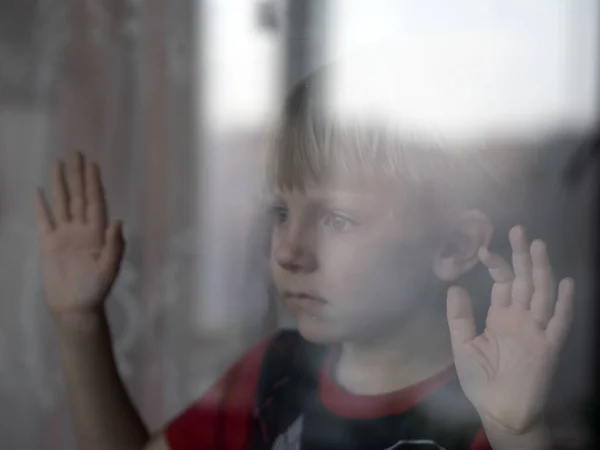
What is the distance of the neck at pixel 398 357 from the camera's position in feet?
1.96

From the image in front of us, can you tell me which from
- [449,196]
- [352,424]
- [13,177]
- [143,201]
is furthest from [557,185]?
[13,177]

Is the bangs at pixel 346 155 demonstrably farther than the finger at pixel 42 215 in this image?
No

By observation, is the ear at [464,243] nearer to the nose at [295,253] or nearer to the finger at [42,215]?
the nose at [295,253]

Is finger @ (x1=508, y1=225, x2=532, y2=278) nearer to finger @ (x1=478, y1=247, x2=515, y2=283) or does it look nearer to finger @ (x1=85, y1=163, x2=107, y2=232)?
finger @ (x1=478, y1=247, x2=515, y2=283)

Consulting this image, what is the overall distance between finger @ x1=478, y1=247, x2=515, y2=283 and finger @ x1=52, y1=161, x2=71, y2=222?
36cm

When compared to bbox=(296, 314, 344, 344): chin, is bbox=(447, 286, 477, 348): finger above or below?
above

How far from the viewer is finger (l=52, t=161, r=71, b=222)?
700 mm

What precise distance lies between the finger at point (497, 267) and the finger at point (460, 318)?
3 centimetres

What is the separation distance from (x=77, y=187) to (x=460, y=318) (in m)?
0.35

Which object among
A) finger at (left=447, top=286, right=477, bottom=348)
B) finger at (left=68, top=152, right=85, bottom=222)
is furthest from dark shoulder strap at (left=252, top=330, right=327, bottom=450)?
finger at (left=68, top=152, right=85, bottom=222)

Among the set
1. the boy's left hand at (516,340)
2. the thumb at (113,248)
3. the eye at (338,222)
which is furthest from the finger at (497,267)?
the thumb at (113,248)

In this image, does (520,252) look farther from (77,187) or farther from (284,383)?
(77,187)

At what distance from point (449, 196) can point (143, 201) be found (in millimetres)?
265

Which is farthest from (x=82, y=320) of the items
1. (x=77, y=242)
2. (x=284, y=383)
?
(x=284, y=383)
